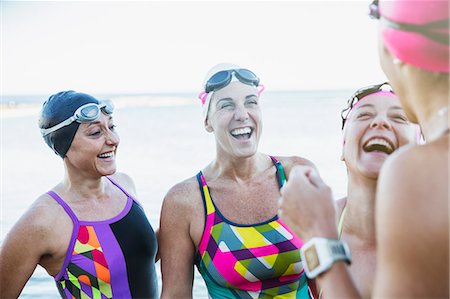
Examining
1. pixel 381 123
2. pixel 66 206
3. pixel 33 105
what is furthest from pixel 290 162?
pixel 33 105

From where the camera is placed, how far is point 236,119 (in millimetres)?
3863

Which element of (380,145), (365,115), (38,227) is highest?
(365,115)

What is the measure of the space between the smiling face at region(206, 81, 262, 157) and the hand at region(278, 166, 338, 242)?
191cm

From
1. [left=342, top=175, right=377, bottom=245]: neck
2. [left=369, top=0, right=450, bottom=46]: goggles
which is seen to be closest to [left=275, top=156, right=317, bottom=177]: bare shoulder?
[left=342, top=175, right=377, bottom=245]: neck

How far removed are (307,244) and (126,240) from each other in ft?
7.02

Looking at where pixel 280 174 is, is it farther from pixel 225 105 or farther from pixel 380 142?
pixel 380 142

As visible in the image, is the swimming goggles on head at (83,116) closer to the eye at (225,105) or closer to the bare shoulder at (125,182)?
the bare shoulder at (125,182)

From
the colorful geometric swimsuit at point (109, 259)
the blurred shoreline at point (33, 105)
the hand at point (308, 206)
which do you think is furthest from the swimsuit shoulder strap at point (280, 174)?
the blurred shoreline at point (33, 105)

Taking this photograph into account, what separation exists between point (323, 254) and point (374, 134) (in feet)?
3.87

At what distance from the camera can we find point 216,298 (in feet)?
12.0

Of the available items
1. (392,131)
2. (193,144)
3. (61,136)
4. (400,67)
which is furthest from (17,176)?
(400,67)

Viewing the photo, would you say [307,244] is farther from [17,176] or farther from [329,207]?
[17,176]

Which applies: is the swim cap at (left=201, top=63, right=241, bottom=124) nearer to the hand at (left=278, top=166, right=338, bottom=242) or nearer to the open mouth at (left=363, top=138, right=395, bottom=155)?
the open mouth at (left=363, top=138, right=395, bottom=155)

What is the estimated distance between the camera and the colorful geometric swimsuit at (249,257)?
350cm
